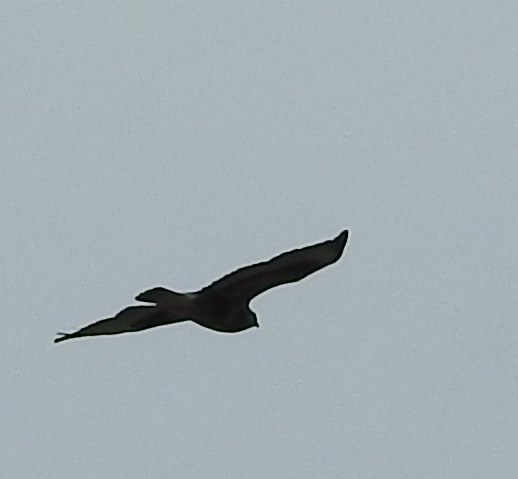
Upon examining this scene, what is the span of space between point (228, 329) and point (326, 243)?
1432 mm

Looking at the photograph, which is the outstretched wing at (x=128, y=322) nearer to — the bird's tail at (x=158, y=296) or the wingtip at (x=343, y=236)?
the bird's tail at (x=158, y=296)

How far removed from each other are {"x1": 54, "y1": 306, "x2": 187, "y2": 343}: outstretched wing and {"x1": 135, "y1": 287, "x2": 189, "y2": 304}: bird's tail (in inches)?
36.3

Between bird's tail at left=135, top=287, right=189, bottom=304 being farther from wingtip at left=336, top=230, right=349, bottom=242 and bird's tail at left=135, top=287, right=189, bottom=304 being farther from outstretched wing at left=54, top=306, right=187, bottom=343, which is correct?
wingtip at left=336, top=230, right=349, bottom=242

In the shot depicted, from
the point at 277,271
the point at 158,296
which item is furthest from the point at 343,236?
the point at 158,296

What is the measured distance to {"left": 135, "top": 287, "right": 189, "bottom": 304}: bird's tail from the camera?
18250 mm

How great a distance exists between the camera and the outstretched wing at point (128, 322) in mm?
19594

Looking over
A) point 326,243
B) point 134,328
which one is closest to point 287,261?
point 326,243

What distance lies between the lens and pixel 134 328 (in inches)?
780

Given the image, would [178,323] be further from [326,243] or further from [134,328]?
[326,243]

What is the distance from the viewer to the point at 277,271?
1888 centimetres

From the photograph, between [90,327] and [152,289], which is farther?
[90,327]

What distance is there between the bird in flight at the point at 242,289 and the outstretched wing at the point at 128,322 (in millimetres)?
423

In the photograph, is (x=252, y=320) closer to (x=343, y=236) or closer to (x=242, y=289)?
(x=242, y=289)

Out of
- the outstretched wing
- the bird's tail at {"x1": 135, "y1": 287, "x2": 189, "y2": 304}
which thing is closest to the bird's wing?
the bird's tail at {"x1": 135, "y1": 287, "x2": 189, "y2": 304}
